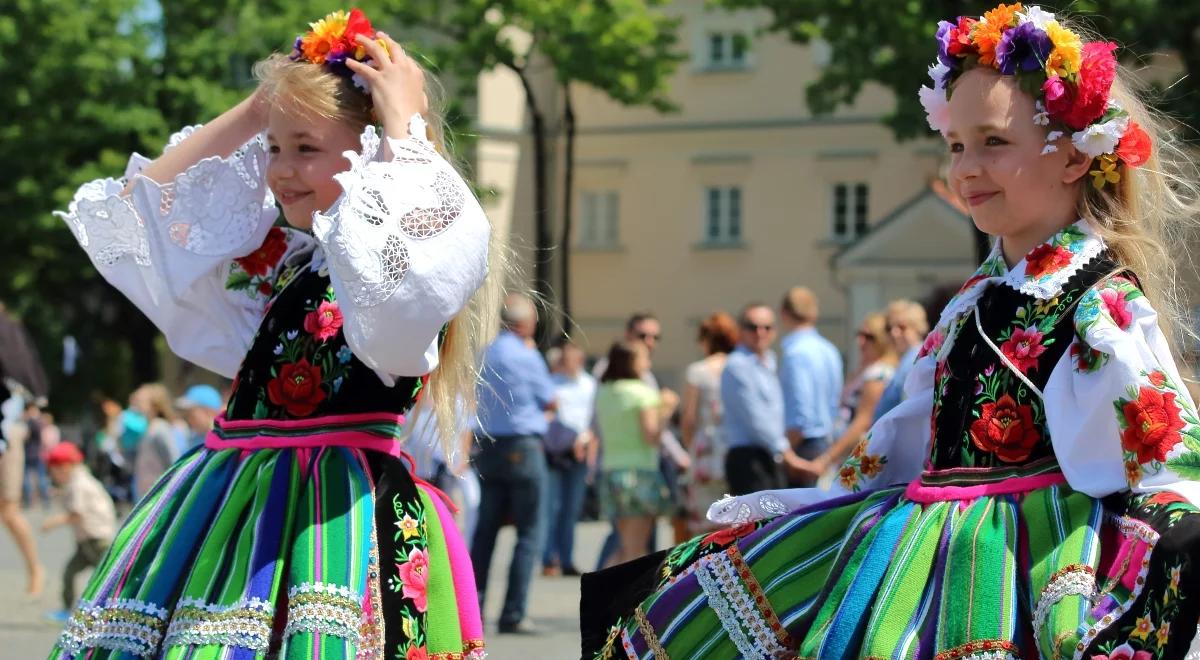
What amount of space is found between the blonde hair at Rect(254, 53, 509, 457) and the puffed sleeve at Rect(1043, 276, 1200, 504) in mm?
1288

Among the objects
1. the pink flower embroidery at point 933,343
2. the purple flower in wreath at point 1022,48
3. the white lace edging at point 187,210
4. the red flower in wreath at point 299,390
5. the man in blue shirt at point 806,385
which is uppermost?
the purple flower in wreath at point 1022,48

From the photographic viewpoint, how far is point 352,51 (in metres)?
3.84

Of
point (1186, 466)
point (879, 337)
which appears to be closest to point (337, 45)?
point (1186, 466)

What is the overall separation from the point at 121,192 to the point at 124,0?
24.4 meters

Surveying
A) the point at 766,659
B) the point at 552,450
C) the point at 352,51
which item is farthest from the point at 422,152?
the point at 552,450

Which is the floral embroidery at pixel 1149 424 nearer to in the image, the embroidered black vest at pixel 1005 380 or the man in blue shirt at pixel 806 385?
the embroidered black vest at pixel 1005 380

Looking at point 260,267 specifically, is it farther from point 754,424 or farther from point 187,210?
point 754,424

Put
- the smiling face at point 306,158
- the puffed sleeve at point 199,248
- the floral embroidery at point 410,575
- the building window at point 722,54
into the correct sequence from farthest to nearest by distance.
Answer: the building window at point 722,54 < the puffed sleeve at point 199,248 < the smiling face at point 306,158 < the floral embroidery at point 410,575

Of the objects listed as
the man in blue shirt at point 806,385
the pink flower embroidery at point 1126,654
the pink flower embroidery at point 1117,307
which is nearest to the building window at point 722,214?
the man in blue shirt at point 806,385

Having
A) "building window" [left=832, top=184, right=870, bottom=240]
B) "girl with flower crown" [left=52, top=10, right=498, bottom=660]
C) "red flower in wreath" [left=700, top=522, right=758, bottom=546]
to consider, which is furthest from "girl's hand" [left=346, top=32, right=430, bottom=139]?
"building window" [left=832, top=184, right=870, bottom=240]

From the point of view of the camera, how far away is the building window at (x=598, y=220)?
33.4 m

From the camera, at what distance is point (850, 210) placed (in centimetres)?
3161

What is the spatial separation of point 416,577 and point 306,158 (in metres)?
0.96

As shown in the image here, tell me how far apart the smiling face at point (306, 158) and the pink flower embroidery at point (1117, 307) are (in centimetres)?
165
